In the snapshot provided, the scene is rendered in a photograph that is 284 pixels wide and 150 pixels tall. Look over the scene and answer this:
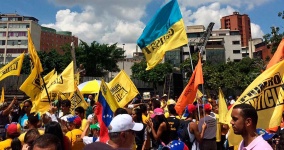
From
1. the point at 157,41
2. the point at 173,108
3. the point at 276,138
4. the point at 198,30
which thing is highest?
the point at 198,30

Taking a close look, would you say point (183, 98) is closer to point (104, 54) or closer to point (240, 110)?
point (240, 110)

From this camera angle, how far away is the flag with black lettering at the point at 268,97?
171 inches

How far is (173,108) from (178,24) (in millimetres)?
2326

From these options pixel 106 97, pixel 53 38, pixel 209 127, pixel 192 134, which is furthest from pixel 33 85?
pixel 53 38

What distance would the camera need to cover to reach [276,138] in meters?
5.29

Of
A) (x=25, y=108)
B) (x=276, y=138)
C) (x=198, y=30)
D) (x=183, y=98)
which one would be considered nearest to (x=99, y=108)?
(x=183, y=98)

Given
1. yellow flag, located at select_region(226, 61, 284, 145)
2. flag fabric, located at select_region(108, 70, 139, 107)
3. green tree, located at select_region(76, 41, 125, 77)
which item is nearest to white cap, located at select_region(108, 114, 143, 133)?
yellow flag, located at select_region(226, 61, 284, 145)

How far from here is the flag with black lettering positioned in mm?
4354

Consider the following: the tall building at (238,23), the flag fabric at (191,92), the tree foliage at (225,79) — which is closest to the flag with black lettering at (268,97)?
the flag fabric at (191,92)

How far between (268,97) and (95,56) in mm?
49110

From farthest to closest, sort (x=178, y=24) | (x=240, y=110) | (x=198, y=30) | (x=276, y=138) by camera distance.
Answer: (x=198, y=30), (x=178, y=24), (x=276, y=138), (x=240, y=110)

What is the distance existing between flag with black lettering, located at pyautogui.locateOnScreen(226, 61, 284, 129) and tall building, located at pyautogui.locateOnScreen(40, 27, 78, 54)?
9519cm

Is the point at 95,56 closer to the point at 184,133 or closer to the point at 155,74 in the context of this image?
the point at 155,74

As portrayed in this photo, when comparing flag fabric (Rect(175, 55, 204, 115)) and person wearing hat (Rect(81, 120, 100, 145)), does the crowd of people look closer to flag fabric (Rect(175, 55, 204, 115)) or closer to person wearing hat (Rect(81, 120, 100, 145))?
person wearing hat (Rect(81, 120, 100, 145))
